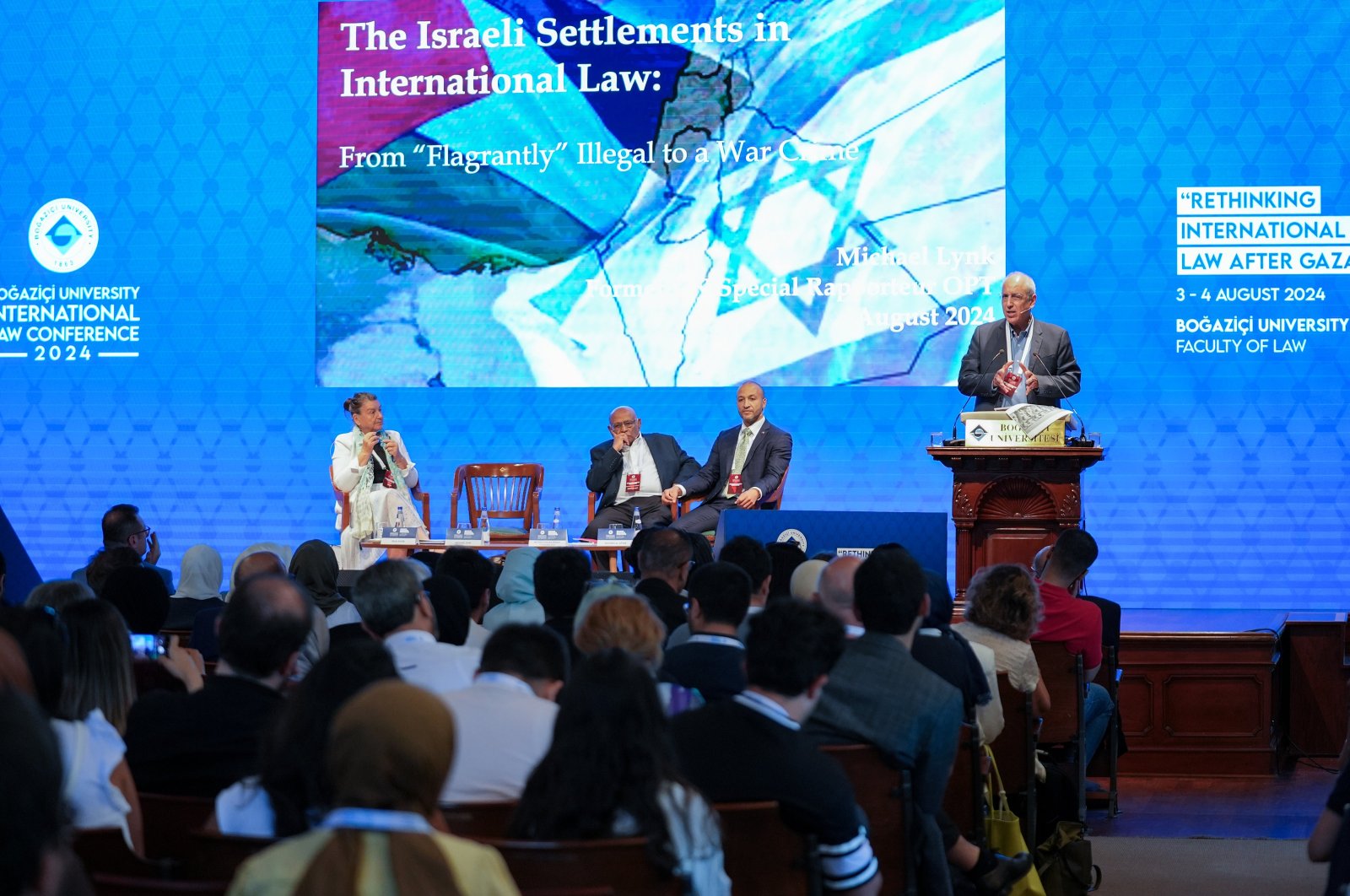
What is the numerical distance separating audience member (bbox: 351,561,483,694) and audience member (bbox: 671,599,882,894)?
858 millimetres

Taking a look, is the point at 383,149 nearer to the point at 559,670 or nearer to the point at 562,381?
the point at 562,381

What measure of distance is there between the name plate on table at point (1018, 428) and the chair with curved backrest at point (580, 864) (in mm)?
4315

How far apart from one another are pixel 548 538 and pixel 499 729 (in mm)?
4711

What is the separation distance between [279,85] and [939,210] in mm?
3745

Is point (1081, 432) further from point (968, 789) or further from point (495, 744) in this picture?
point (495, 744)

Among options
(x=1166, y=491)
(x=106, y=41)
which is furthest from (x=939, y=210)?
(x=106, y=41)

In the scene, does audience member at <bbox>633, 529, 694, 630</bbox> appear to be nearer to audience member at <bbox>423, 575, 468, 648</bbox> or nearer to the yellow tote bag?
audience member at <bbox>423, 575, 468, 648</bbox>

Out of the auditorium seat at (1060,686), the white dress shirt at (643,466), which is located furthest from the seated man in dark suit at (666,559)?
A: the white dress shirt at (643,466)

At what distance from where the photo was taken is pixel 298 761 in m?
2.07

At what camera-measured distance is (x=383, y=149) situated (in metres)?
8.61

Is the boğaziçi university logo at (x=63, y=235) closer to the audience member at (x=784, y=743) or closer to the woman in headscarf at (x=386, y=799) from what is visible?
the audience member at (x=784, y=743)

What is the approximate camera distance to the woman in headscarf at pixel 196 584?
495 centimetres

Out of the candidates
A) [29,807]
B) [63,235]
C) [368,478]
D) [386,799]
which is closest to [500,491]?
[368,478]

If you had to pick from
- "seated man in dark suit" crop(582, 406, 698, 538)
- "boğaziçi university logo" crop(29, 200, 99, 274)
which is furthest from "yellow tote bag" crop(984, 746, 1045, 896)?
"boğaziçi university logo" crop(29, 200, 99, 274)
